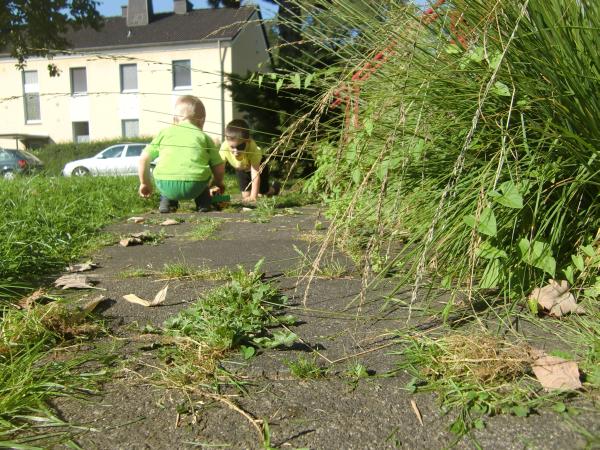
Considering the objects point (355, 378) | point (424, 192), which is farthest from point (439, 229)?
point (355, 378)

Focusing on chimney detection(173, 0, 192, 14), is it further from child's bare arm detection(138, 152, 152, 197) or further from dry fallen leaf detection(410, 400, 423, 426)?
dry fallen leaf detection(410, 400, 423, 426)

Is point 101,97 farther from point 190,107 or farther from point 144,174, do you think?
point 144,174

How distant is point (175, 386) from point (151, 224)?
2.68 metres

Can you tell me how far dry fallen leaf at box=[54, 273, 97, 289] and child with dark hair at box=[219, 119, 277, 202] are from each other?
85.5 inches

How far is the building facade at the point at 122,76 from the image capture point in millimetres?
26609

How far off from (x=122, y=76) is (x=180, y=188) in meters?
26.0

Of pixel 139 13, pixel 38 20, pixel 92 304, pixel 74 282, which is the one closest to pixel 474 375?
pixel 92 304

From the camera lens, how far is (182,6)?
30078 millimetres

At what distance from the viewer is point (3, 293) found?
6.15 feet

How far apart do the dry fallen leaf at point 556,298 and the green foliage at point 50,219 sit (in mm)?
1798

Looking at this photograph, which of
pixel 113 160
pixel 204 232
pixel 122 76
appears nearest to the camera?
pixel 204 232

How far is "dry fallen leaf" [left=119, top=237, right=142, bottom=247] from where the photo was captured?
2.88 m

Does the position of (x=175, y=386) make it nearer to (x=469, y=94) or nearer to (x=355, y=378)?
(x=355, y=378)

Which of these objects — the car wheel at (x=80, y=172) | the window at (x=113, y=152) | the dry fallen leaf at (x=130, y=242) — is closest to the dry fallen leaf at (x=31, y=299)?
the dry fallen leaf at (x=130, y=242)
